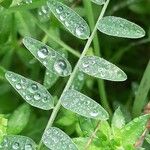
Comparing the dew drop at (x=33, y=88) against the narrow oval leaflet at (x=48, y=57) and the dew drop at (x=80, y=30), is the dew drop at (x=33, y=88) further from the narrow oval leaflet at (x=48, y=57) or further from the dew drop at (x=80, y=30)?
the dew drop at (x=80, y=30)

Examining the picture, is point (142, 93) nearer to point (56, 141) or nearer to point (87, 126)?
point (87, 126)

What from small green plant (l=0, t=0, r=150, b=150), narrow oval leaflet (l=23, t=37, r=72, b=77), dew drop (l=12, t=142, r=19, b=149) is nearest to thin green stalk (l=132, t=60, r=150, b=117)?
small green plant (l=0, t=0, r=150, b=150)

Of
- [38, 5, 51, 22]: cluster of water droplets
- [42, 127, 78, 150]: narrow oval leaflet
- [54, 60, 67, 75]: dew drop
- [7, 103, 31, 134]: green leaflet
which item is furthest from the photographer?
[38, 5, 51, 22]: cluster of water droplets

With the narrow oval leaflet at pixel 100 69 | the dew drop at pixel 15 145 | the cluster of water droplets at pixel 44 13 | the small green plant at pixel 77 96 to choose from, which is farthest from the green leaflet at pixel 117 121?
the cluster of water droplets at pixel 44 13

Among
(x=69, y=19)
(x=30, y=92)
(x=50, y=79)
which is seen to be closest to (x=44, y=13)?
(x=50, y=79)

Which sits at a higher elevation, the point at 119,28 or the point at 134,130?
the point at 119,28

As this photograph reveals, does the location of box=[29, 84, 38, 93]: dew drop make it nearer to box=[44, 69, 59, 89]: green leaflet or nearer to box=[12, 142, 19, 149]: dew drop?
→ box=[12, 142, 19, 149]: dew drop

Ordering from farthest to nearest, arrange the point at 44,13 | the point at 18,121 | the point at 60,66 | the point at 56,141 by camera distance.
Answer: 1. the point at 44,13
2. the point at 18,121
3. the point at 60,66
4. the point at 56,141
